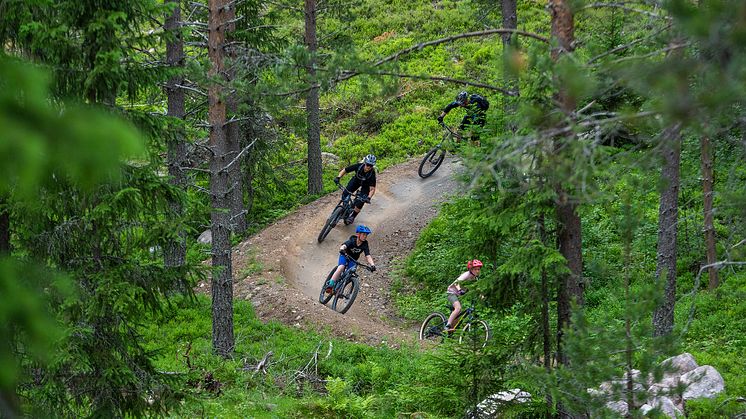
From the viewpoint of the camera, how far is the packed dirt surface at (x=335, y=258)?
677 inches

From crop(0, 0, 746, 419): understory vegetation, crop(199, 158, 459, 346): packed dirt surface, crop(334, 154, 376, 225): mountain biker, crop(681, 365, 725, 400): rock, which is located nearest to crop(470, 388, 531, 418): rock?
crop(0, 0, 746, 419): understory vegetation

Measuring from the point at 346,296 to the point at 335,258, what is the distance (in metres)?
2.97

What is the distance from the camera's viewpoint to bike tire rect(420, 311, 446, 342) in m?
16.5

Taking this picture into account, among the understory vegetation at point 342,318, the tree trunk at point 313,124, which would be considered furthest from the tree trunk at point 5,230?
the tree trunk at point 313,124

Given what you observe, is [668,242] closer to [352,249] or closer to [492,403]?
[492,403]

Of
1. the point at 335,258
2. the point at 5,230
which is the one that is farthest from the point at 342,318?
the point at 5,230

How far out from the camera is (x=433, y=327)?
16641 millimetres

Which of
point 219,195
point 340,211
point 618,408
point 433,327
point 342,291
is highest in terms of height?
point 219,195

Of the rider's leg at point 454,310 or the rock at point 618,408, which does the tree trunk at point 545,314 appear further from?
the rider's leg at point 454,310

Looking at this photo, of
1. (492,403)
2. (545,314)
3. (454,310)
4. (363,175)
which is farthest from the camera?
(363,175)

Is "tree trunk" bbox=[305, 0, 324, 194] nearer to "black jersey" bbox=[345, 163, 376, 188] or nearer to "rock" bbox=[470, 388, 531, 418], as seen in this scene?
"black jersey" bbox=[345, 163, 376, 188]

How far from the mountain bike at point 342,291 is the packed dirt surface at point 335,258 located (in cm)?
29

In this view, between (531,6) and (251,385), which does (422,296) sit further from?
(531,6)

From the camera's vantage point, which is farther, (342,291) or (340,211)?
(340,211)
